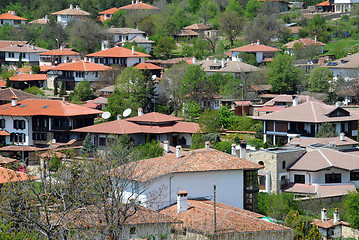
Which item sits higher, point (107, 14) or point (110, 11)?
point (110, 11)

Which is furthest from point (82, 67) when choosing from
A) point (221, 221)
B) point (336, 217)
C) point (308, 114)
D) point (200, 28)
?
point (221, 221)

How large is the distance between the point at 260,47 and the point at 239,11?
25206 millimetres

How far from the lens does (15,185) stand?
100ft

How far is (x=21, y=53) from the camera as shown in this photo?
96.7m

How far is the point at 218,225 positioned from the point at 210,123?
3111cm

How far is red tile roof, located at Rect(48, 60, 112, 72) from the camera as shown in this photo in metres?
83.9

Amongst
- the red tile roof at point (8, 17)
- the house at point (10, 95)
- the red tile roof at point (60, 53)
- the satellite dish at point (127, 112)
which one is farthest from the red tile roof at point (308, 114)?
the red tile roof at point (8, 17)

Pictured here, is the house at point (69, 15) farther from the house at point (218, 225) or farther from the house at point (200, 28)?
the house at point (218, 225)

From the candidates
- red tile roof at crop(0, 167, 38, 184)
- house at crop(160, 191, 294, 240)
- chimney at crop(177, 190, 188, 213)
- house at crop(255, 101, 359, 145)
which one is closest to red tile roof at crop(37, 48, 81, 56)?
house at crop(255, 101, 359, 145)

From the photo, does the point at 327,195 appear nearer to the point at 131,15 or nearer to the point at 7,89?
the point at 7,89

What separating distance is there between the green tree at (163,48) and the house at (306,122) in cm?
3385

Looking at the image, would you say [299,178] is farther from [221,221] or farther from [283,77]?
[283,77]

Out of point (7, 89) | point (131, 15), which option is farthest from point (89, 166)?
point (131, 15)

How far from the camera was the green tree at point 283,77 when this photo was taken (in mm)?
77131
